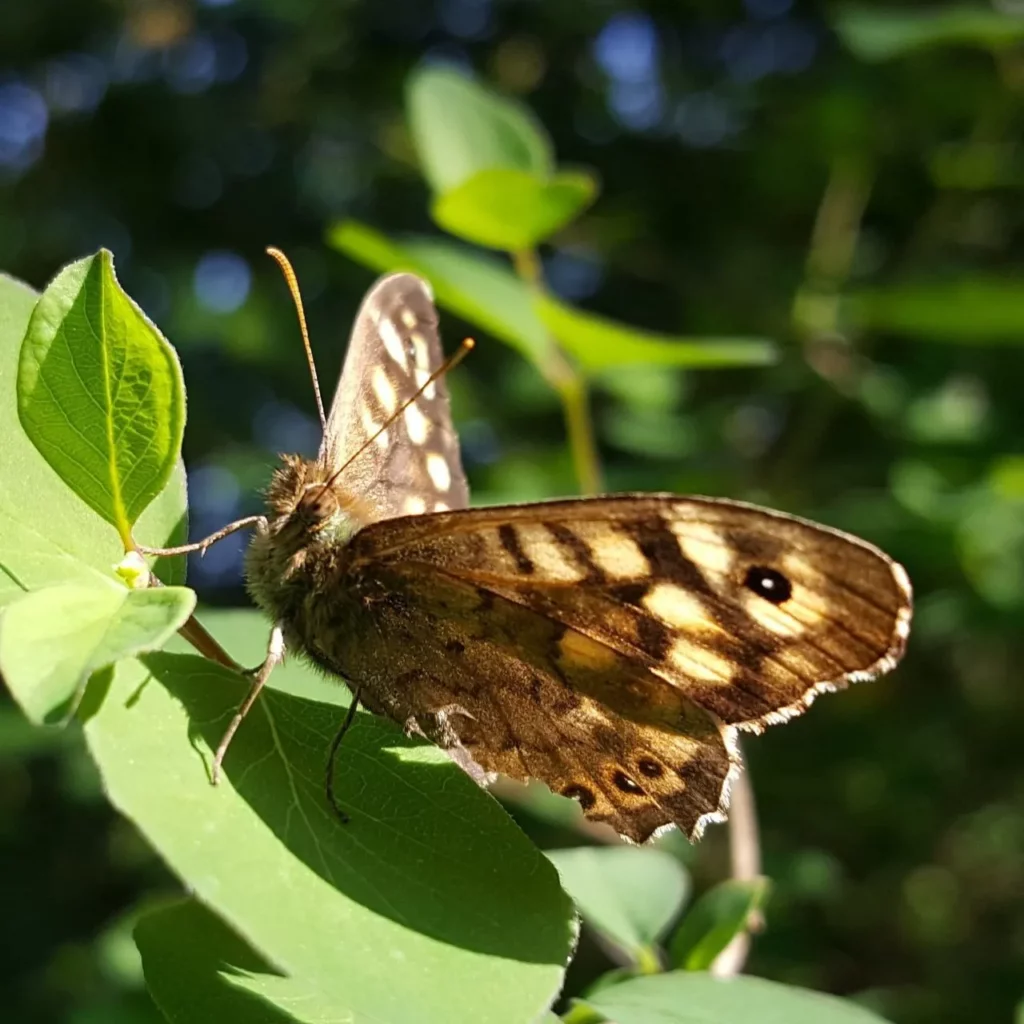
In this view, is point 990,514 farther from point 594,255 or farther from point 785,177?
point 594,255

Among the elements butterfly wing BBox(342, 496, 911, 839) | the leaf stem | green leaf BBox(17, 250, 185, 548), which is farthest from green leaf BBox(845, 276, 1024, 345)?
green leaf BBox(17, 250, 185, 548)

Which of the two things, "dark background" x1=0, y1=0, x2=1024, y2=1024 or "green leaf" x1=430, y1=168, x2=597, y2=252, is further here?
"dark background" x1=0, y1=0, x2=1024, y2=1024

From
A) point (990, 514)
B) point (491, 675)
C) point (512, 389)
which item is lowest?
point (512, 389)

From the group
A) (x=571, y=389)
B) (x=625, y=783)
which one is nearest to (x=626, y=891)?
(x=625, y=783)

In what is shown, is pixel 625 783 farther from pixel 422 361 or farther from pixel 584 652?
pixel 422 361

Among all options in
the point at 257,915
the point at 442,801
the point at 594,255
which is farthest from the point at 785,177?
the point at 257,915

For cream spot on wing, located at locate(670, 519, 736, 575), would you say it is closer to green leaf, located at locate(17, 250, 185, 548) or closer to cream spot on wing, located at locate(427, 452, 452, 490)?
green leaf, located at locate(17, 250, 185, 548)
